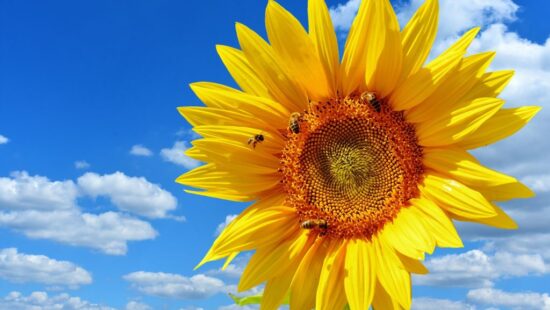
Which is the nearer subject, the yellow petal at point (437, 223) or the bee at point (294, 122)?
the yellow petal at point (437, 223)

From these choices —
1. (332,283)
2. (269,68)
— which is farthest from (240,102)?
(332,283)

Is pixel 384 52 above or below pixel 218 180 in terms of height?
above

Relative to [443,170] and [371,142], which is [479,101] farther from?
[371,142]

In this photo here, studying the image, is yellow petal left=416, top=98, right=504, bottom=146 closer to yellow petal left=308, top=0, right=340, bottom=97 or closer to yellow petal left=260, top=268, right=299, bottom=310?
yellow petal left=308, top=0, right=340, bottom=97

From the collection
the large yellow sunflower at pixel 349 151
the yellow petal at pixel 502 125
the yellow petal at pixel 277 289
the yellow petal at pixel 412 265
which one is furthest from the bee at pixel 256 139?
the yellow petal at pixel 502 125

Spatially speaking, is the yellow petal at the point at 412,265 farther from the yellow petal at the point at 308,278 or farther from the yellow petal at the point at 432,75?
the yellow petal at the point at 432,75

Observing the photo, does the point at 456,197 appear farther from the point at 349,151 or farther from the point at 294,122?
the point at 294,122
